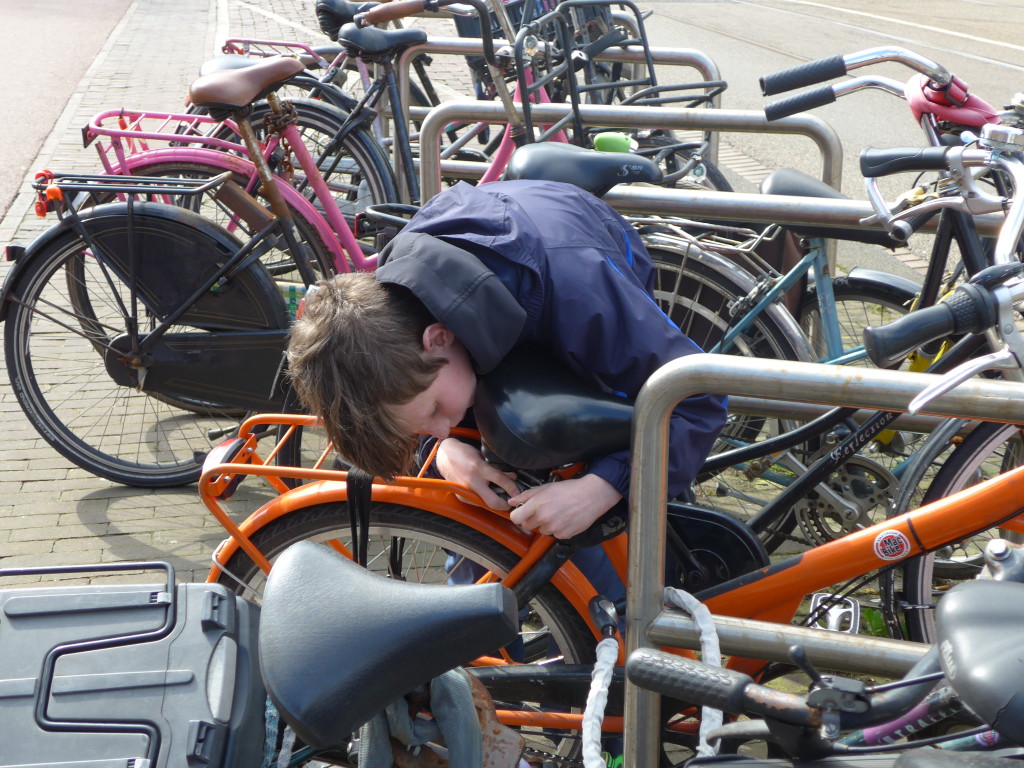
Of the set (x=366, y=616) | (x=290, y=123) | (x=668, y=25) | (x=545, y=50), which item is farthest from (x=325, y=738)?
(x=668, y=25)

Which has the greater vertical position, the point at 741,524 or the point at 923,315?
the point at 923,315

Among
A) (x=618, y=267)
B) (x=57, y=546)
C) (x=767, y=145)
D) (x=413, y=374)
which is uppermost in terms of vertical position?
(x=618, y=267)

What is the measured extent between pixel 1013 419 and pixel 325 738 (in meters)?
1.04

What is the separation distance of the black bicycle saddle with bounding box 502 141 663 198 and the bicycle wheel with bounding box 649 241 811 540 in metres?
0.59

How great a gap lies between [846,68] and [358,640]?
2130 millimetres

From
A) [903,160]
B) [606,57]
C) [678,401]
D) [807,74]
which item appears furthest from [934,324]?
[606,57]

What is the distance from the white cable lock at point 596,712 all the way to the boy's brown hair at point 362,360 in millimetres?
526

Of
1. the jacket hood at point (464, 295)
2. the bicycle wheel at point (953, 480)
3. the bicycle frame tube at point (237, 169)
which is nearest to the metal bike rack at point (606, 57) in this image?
the bicycle frame tube at point (237, 169)

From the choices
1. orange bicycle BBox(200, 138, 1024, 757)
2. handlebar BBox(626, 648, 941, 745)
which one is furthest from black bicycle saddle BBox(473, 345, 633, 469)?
handlebar BBox(626, 648, 941, 745)

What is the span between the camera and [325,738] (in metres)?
1.21

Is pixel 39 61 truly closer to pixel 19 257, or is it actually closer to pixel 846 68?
pixel 19 257

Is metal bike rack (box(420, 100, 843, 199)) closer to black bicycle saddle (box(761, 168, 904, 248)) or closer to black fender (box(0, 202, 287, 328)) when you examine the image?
black bicycle saddle (box(761, 168, 904, 248))

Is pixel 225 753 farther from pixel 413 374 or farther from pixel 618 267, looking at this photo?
pixel 618 267

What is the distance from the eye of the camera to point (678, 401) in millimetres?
1494
